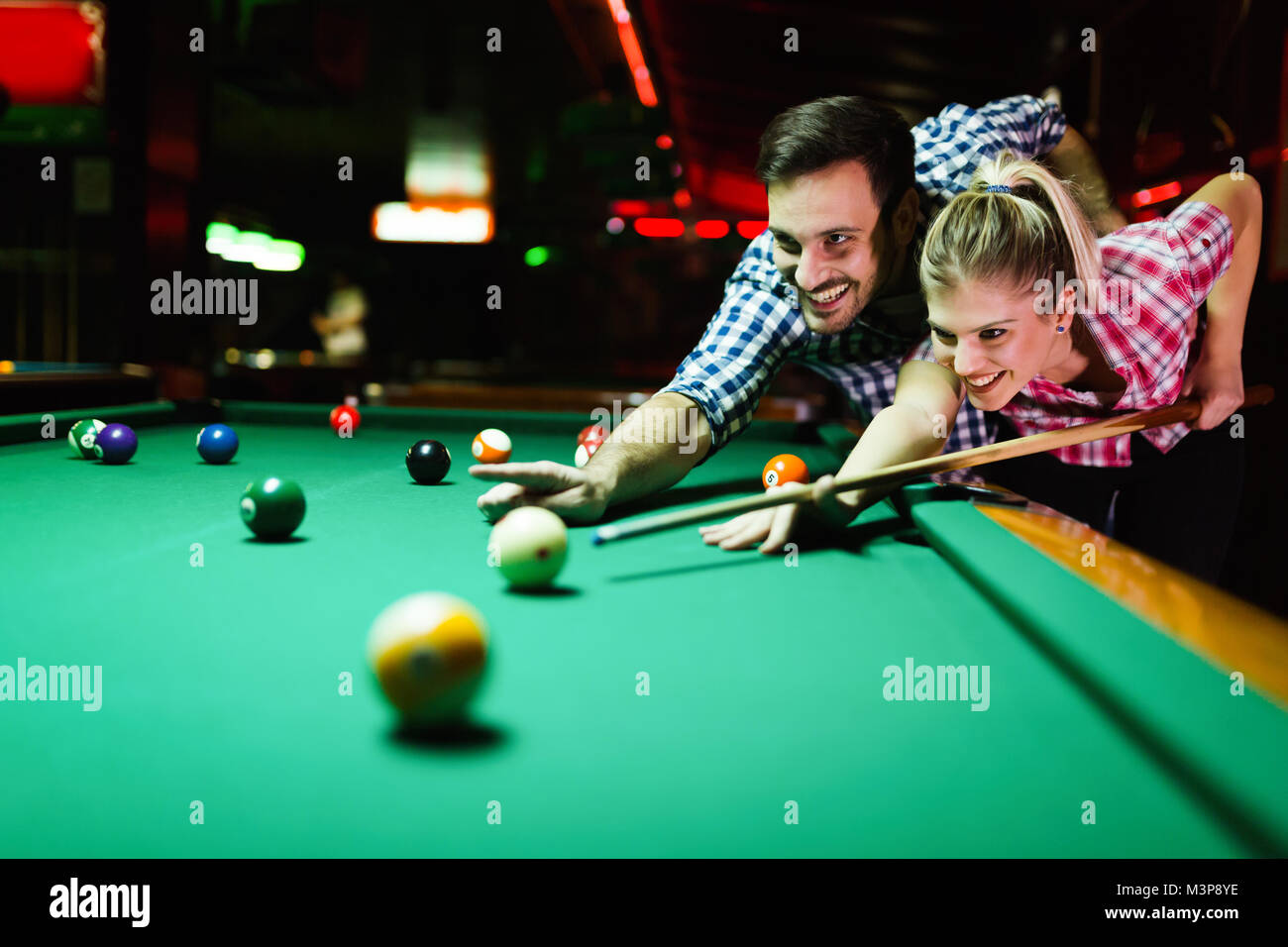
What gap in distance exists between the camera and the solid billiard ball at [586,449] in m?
2.76

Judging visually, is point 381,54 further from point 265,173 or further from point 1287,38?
point 265,173

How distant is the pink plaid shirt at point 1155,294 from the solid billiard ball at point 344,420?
7.90ft

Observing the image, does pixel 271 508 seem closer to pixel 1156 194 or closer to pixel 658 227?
pixel 1156 194

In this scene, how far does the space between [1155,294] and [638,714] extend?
1.85 m

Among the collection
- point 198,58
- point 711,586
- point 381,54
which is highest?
point 381,54

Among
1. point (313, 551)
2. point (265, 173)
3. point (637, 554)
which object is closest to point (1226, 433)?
point (637, 554)

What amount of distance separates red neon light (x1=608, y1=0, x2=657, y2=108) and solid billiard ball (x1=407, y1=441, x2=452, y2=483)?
A: 3386mm

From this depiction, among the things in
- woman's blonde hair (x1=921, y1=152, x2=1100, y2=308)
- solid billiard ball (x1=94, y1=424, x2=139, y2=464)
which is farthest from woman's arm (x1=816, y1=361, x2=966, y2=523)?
solid billiard ball (x1=94, y1=424, x2=139, y2=464)

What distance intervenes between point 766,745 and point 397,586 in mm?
731

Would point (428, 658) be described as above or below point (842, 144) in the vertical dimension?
below

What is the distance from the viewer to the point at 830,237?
2.31 m

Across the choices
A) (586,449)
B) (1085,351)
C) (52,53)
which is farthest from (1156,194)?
(52,53)

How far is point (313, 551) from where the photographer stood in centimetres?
170
